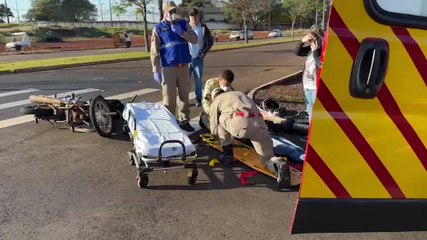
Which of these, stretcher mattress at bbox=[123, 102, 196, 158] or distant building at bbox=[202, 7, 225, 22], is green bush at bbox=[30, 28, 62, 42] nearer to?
stretcher mattress at bbox=[123, 102, 196, 158]

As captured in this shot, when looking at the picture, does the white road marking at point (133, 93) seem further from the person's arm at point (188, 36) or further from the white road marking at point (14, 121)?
the person's arm at point (188, 36)

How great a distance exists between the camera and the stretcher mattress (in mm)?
4375

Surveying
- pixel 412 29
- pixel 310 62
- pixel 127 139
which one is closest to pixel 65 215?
pixel 127 139

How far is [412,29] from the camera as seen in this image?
1868mm

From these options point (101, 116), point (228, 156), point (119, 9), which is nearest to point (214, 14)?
point (119, 9)

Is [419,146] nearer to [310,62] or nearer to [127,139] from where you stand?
[310,62]

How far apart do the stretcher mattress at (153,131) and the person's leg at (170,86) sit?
78 cm

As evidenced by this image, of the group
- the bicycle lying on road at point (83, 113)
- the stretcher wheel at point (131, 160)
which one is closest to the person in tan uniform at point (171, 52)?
the bicycle lying on road at point (83, 113)

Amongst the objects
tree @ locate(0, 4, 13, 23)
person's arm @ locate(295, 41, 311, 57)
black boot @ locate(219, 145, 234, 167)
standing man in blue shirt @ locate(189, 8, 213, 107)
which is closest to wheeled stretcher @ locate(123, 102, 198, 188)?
black boot @ locate(219, 145, 234, 167)

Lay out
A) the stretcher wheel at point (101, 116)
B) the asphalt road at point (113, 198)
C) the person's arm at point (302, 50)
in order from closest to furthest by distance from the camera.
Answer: the asphalt road at point (113, 198) → the stretcher wheel at point (101, 116) → the person's arm at point (302, 50)

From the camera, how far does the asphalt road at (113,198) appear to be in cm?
352

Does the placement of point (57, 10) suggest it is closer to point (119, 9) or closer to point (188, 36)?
point (119, 9)

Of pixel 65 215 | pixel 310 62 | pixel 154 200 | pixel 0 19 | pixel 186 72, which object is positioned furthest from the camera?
pixel 0 19

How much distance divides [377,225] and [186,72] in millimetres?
4780
